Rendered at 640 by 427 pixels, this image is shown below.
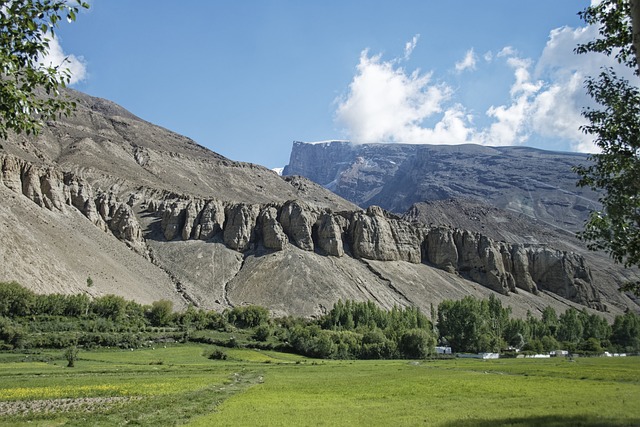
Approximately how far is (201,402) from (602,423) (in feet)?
79.7

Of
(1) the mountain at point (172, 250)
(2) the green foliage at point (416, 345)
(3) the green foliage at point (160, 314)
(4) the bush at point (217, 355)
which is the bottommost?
(4) the bush at point (217, 355)

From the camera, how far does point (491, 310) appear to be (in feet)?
481

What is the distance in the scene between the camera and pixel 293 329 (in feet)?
374

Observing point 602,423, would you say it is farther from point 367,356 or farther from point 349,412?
point 367,356

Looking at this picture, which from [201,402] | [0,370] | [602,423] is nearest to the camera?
[602,423]

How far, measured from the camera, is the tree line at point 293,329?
9594 cm

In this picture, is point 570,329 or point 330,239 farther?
point 330,239

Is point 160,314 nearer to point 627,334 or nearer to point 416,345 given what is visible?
point 416,345

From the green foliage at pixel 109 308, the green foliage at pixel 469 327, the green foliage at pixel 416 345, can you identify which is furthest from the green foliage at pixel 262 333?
the green foliage at pixel 469 327

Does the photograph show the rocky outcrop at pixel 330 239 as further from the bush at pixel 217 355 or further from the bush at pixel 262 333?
the bush at pixel 217 355

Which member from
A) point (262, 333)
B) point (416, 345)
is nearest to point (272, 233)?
point (262, 333)

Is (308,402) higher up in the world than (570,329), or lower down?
lower down

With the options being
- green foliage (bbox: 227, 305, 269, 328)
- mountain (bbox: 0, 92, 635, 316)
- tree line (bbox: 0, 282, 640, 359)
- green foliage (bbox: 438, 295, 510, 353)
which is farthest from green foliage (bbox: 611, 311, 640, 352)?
green foliage (bbox: 227, 305, 269, 328)

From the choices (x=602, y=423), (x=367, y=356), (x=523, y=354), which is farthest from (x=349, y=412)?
(x=523, y=354)
